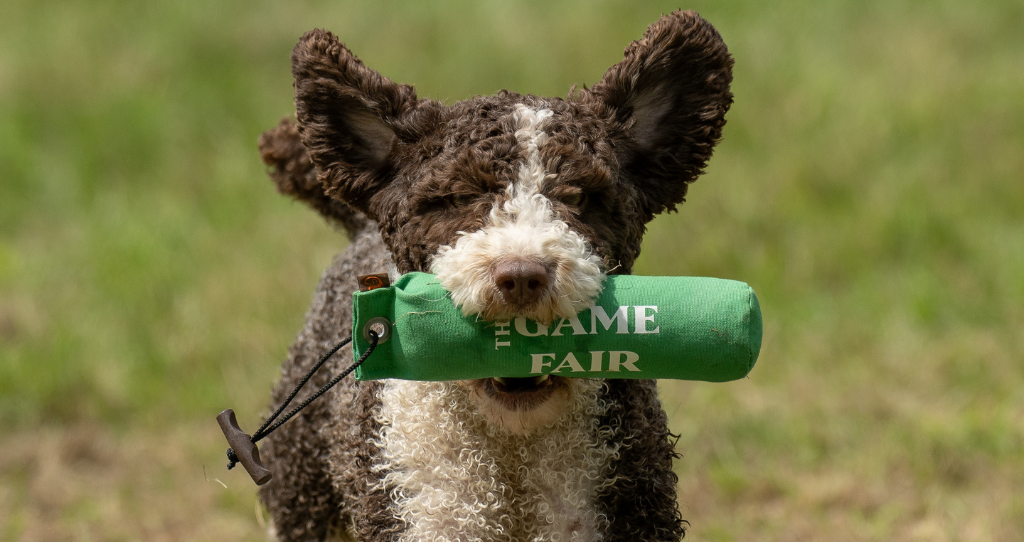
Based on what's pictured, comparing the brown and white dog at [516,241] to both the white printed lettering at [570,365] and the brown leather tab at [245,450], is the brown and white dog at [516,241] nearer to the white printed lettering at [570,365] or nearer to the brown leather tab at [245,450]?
the white printed lettering at [570,365]

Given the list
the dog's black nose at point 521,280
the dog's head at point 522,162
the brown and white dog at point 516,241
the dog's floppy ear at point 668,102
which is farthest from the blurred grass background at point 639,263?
the dog's black nose at point 521,280

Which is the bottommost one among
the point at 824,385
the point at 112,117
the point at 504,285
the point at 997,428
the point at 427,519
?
the point at 427,519

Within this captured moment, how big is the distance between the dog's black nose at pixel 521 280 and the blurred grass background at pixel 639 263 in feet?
9.87

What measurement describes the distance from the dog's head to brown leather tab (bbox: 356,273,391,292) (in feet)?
0.39

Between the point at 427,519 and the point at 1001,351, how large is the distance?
4906 mm

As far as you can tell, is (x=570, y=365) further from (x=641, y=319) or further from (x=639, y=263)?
(x=639, y=263)

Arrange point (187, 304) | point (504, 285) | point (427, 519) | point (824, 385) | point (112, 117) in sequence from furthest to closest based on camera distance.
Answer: point (112, 117), point (187, 304), point (824, 385), point (427, 519), point (504, 285)

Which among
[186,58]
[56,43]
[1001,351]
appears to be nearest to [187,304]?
[186,58]

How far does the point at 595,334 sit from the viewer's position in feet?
10.4

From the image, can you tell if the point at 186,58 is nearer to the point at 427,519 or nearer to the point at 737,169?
the point at 737,169

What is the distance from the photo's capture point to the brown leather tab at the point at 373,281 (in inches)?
131

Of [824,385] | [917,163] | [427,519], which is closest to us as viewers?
[427,519]

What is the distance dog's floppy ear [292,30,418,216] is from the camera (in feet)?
12.0

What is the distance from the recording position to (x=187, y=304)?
7977mm
